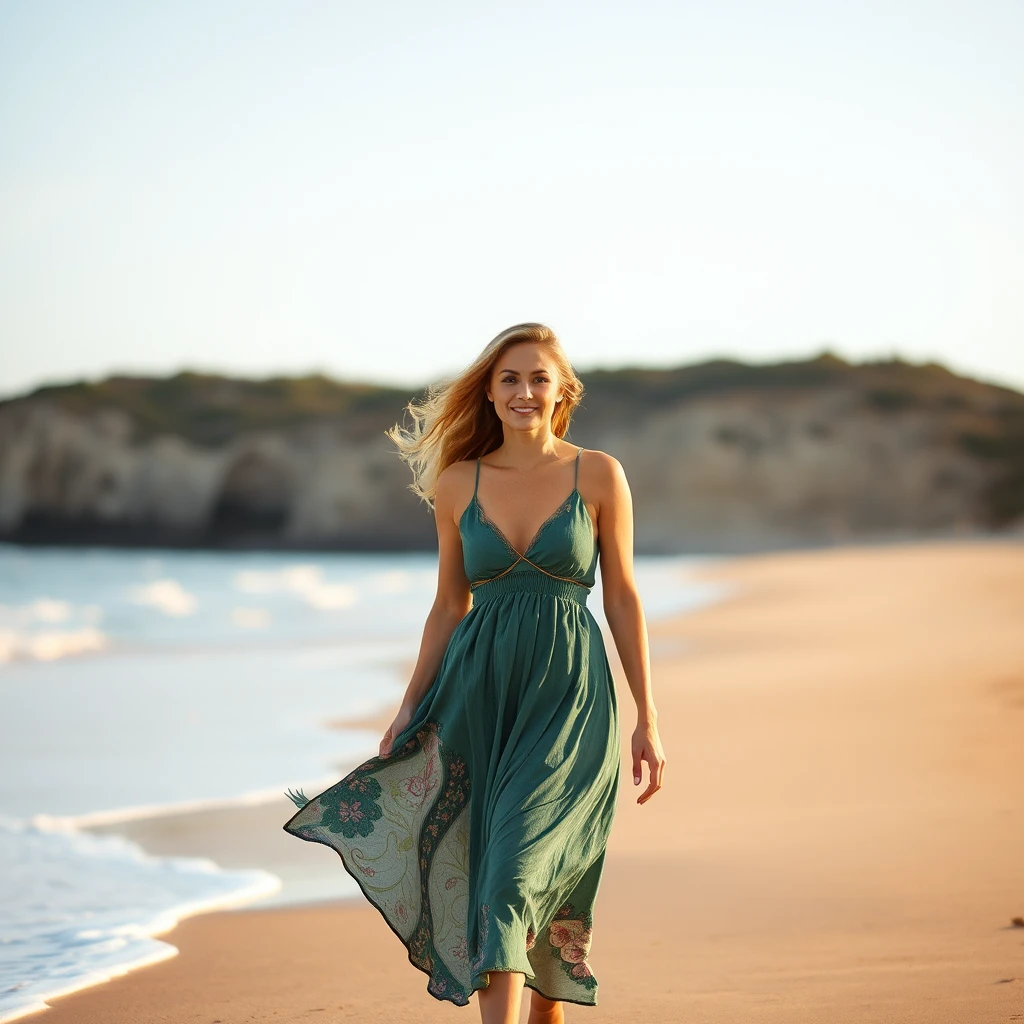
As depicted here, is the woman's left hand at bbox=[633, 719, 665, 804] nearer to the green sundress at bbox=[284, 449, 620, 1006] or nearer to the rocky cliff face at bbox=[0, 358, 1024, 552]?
the green sundress at bbox=[284, 449, 620, 1006]

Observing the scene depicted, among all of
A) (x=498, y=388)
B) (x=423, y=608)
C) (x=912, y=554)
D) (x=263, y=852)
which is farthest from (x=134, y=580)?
(x=498, y=388)

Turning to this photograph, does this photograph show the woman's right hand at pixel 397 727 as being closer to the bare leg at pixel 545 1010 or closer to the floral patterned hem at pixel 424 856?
the floral patterned hem at pixel 424 856

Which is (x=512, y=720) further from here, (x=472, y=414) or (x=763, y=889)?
(x=763, y=889)

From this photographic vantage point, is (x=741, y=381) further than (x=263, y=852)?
Result: Yes

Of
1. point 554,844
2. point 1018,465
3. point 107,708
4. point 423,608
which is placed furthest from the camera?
point 1018,465

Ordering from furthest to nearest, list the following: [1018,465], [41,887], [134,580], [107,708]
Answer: [1018,465] < [134,580] < [107,708] < [41,887]

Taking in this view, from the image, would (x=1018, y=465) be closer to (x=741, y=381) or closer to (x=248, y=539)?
(x=741, y=381)

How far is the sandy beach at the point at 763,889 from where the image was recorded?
3975 mm

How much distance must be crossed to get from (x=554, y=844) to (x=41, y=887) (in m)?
3.02

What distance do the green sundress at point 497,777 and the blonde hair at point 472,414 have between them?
249 millimetres

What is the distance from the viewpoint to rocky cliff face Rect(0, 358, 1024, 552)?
6075 centimetres

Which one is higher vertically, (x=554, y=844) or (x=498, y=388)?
(x=498, y=388)

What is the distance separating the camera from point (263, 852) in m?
5.98

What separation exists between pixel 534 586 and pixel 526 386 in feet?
1.65
